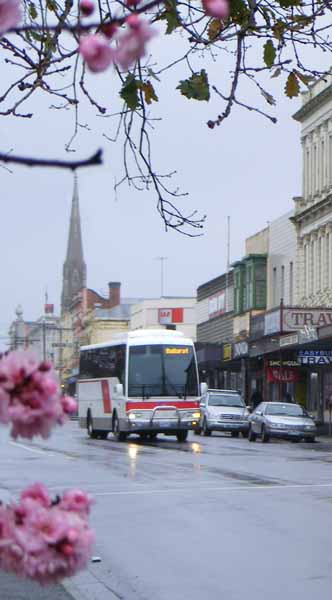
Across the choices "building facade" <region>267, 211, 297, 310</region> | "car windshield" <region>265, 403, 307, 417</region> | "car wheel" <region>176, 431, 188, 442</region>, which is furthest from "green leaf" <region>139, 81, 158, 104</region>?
"building facade" <region>267, 211, 297, 310</region>

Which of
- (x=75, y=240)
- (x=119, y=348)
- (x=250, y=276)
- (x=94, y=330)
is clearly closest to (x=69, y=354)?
(x=94, y=330)

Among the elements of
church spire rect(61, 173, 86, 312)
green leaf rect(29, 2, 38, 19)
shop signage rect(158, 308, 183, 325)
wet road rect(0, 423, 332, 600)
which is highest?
church spire rect(61, 173, 86, 312)

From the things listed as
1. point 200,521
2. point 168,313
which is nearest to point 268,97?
point 200,521

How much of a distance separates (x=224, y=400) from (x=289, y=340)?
393cm

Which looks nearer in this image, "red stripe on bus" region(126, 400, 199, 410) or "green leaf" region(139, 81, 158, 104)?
"green leaf" region(139, 81, 158, 104)

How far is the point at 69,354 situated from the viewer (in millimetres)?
145125

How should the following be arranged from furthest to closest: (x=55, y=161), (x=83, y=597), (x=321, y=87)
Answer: (x=321, y=87) < (x=83, y=597) < (x=55, y=161)

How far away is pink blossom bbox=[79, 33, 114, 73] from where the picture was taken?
2.43 m

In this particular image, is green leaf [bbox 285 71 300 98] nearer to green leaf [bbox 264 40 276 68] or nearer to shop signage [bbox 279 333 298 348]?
green leaf [bbox 264 40 276 68]

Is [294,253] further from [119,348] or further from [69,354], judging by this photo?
[69,354]

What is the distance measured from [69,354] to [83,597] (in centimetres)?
13484

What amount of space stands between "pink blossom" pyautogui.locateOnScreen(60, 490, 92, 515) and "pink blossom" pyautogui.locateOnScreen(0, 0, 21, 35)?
3.16 ft

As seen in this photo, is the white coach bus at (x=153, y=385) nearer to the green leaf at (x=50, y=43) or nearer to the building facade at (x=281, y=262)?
the building facade at (x=281, y=262)

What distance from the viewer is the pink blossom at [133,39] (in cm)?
243
